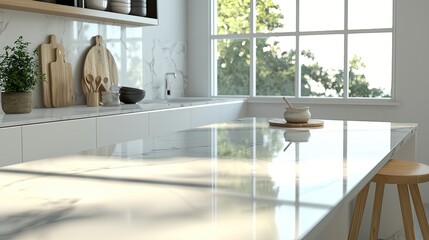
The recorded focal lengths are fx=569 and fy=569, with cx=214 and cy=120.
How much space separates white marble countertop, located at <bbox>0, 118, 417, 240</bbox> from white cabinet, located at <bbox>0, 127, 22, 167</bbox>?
0.98 metres

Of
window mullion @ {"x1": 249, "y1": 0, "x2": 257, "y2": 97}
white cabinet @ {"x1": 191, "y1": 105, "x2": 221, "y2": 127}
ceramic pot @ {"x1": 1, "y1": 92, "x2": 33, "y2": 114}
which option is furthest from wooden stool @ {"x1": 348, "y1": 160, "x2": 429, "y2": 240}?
window mullion @ {"x1": 249, "y1": 0, "x2": 257, "y2": 97}

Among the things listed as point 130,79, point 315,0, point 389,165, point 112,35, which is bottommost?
point 389,165

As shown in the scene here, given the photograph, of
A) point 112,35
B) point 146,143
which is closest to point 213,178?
point 146,143

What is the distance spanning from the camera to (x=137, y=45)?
5.18m

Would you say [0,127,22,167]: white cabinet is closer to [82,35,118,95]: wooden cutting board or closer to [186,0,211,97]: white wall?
[82,35,118,95]: wooden cutting board

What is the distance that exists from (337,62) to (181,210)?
14.8ft

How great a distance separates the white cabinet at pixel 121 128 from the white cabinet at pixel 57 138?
8 cm

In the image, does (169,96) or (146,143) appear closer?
(146,143)

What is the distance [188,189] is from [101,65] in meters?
3.49

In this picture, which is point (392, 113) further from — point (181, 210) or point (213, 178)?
point (181, 210)

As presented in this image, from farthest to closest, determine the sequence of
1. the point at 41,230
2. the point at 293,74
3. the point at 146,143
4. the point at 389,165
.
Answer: the point at 293,74
the point at 389,165
the point at 146,143
the point at 41,230

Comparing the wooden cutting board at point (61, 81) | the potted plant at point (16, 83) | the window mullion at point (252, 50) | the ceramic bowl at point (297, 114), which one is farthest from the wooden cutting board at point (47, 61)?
the window mullion at point (252, 50)

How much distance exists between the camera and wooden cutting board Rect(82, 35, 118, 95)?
4500 mm

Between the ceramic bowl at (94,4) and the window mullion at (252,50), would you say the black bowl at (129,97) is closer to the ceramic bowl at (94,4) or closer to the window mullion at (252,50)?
the ceramic bowl at (94,4)
